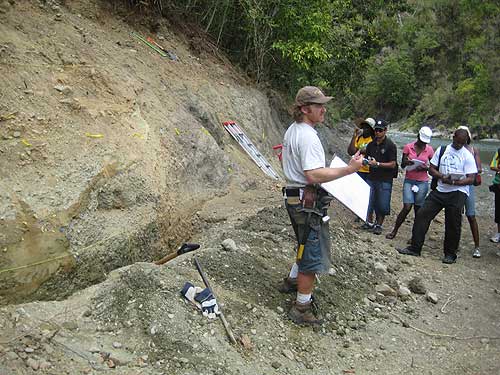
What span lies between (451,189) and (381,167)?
4.52ft

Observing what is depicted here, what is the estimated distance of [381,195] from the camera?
802cm

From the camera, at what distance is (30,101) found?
Result: 5.62 m

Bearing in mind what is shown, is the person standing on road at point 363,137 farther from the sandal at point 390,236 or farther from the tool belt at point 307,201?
the tool belt at point 307,201

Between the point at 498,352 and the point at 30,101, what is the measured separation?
17.7 ft

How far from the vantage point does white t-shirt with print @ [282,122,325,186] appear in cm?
411

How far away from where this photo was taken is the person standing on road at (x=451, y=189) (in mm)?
6652

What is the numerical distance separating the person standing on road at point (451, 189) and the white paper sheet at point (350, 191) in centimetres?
217

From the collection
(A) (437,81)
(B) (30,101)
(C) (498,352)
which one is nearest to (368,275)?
(C) (498,352)

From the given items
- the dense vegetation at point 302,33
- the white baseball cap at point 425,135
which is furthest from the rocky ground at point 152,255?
the dense vegetation at point 302,33

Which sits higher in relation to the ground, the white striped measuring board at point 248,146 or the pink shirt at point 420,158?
the pink shirt at point 420,158

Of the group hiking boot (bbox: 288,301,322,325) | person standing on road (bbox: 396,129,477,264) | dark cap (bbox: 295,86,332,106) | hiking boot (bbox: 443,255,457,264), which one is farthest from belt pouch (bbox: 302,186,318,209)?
hiking boot (bbox: 443,255,457,264)

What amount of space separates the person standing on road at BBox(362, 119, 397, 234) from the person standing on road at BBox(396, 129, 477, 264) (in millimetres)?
1012

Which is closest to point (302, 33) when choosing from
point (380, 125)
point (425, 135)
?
point (380, 125)

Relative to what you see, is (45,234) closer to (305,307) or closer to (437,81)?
(305,307)
